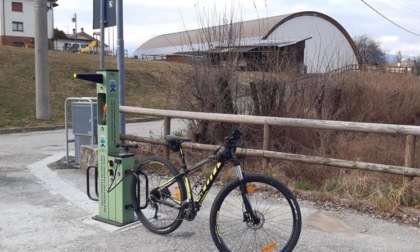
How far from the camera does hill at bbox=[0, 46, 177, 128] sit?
16359mm

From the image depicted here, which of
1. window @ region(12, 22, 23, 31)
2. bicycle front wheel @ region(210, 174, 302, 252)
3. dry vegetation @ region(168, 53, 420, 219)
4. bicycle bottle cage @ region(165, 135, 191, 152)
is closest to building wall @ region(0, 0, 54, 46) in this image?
window @ region(12, 22, 23, 31)

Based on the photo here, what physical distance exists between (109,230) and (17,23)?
72351 millimetres

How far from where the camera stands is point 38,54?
15258 millimetres

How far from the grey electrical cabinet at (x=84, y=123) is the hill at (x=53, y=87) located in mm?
5508

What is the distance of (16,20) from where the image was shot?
230ft

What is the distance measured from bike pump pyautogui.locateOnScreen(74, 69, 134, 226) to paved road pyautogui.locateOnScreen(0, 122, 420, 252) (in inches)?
8.7

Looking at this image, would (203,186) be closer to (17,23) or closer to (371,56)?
(371,56)

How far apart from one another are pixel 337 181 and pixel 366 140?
3051 mm

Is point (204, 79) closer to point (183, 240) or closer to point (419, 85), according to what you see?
point (183, 240)

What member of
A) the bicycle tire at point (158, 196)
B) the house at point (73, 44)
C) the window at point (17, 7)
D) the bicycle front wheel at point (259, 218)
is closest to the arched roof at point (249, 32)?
the bicycle tire at point (158, 196)

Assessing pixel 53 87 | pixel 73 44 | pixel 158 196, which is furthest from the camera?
pixel 73 44

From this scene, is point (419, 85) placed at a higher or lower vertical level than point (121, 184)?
higher

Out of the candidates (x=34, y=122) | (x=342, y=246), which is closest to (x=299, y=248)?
(x=342, y=246)

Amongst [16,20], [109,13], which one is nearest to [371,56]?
[109,13]
